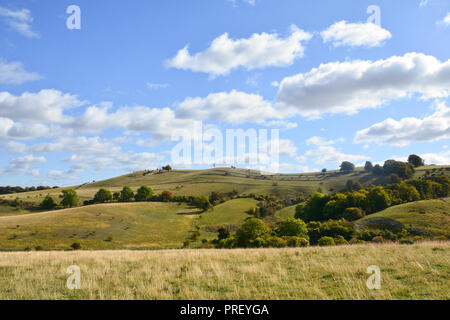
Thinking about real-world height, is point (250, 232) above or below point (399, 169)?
below

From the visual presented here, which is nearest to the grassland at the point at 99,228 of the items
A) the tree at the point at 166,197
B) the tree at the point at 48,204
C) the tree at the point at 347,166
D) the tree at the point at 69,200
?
the tree at the point at 166,197

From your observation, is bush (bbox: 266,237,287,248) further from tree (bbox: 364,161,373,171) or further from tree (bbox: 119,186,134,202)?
tree (bbox: 364,161,373,171)

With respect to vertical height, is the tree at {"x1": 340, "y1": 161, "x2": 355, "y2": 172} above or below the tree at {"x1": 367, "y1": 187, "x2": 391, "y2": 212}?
above

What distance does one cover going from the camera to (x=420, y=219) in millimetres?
59375

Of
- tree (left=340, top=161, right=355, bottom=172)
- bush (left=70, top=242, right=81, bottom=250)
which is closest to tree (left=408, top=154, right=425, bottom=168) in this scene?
tree (left=340, top=161, right=355, bottom=172)

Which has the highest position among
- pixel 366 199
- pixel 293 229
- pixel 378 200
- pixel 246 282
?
pixel 246 282

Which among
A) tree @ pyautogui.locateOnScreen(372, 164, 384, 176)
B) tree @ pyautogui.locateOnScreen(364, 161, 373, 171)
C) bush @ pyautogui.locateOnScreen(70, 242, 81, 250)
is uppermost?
tree @ pyautogui.locateOnScreen(364, 161, 373, 171)

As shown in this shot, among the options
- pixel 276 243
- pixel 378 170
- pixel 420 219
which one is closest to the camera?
pixel 276 243

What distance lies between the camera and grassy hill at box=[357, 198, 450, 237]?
54.6 metres

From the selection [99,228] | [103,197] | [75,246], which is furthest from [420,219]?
[103,197]

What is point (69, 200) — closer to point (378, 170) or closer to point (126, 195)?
point (126, 195)
